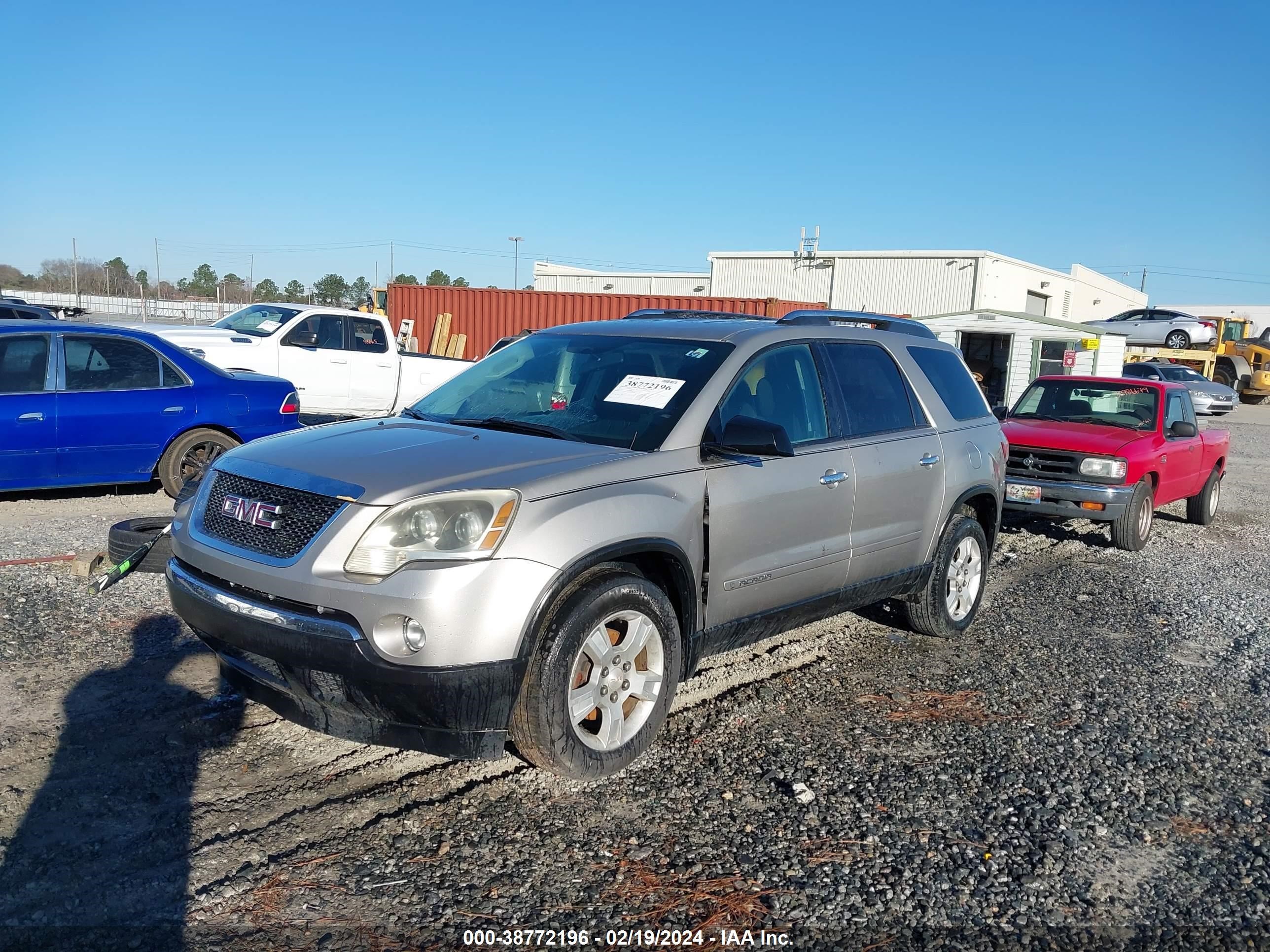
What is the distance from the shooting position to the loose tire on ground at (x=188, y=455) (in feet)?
28.7

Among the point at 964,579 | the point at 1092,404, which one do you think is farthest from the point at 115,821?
the point at 1092,404

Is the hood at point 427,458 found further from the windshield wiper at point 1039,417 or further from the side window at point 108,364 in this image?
the windshield wiper at point 1039,417

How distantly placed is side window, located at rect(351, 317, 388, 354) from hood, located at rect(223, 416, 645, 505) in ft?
32.5

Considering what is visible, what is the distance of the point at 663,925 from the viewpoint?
9.95ft

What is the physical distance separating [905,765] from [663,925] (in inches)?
63.9

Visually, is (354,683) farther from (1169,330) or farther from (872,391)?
(1169,330)

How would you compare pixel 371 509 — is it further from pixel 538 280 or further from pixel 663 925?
pixel 538 280

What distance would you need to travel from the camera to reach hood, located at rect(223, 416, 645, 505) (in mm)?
3568

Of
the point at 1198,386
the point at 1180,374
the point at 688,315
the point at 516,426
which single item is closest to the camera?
the point at 516,426

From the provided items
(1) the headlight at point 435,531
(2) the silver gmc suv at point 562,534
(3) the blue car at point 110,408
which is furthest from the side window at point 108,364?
(1) the headlight at point 435,531

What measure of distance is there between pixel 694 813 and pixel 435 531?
1.43 metres

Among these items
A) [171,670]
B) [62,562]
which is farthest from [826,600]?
[62,562]

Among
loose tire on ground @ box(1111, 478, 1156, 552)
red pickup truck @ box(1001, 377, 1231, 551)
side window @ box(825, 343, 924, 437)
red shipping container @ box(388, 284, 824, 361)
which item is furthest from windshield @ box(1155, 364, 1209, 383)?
side window @ box(825, 343, 924, 437)

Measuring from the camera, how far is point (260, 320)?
13805mm
